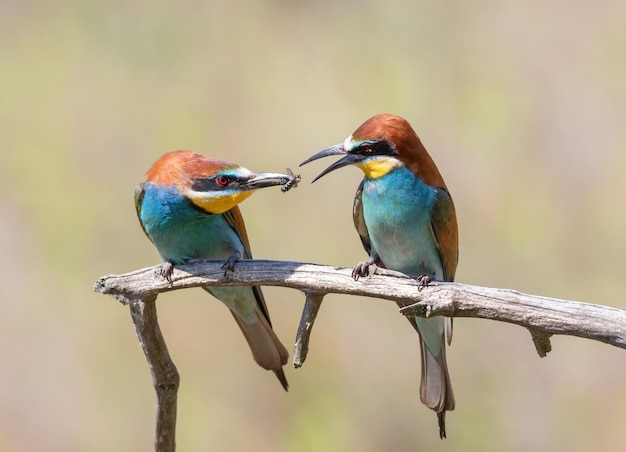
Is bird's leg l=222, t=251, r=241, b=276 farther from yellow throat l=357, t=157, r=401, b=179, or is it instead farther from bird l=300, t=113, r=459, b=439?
yellow throat l=357, t=157, r=401, b=179

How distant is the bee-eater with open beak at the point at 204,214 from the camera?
2846 mm

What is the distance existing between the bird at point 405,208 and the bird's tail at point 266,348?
0.48 m

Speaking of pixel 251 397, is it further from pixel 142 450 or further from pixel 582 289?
pixel 582 289

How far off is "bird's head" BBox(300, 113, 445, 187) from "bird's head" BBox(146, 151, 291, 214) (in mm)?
179

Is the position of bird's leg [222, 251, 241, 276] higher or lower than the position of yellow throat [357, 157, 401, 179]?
lower

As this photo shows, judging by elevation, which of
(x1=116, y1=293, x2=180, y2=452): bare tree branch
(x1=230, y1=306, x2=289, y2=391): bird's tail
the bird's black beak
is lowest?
(x1=230, y1=306, x2=289, y2=391): bird's tail

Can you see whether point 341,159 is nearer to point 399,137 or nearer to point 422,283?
point 399,137

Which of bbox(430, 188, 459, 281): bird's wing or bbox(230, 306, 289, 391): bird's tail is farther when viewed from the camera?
bbox(230, 306, 289, 391): bird's tail

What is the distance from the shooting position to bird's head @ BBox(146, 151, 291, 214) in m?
2.82

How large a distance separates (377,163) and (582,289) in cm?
203

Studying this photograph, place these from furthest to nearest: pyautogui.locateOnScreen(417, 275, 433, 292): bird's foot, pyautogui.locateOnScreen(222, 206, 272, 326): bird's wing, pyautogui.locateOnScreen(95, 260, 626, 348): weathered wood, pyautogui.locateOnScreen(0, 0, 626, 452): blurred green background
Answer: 1. pyautogui.locateOnScreen(0, 0, 626, 452): blurred green background
2. pyautogui.locateOnScreen(222, 206, 272, 326): bird's wing
3. pyautogui.locateOnScreen(417, 275, 433, 292): bird's foot
4. pyautogui.locateOnScreen(95, 260, 626, 348): weathered wood

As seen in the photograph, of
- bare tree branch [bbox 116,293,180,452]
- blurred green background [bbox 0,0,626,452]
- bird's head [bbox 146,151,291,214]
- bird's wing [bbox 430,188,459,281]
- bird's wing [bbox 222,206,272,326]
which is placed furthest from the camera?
blurred green background [bbox 0,0,626,452]

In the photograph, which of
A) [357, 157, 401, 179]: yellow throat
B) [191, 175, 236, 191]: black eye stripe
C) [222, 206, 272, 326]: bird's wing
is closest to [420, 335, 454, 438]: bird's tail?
[222, 206, 272, 326]: bird's wing

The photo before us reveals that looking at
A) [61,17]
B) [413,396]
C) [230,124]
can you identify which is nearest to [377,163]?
[413,396]
